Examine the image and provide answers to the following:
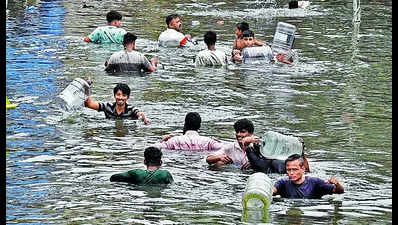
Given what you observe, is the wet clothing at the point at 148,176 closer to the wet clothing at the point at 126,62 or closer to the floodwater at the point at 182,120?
the floodwater at the point at 182,120

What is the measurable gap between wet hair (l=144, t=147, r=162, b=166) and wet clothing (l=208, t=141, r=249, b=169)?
4.53 feet

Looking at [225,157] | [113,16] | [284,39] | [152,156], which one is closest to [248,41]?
[284,39]

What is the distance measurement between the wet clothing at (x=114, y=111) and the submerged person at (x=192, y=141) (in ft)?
6.94

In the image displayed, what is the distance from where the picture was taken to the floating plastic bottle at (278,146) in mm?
13953

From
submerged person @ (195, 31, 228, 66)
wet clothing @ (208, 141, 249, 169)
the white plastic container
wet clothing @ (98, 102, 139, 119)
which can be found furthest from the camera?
the white plastic container

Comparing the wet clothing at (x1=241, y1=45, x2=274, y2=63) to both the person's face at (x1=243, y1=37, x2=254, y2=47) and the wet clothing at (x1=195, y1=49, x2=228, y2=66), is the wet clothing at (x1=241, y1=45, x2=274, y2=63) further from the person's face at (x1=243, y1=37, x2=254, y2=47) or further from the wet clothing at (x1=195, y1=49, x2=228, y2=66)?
the wet clothing at (x1=195, y1=49, x2=228, y2=66)

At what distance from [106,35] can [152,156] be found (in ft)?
45.4

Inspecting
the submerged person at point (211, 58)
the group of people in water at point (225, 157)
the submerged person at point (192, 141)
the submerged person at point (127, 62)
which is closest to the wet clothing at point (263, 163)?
the group of people in water at point (225, 157)

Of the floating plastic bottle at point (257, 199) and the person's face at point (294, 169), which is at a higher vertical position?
the person's face at point (294, 169)

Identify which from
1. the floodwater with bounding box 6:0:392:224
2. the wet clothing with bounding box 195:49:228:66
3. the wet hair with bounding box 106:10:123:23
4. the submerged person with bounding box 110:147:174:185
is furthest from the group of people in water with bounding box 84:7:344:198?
the wet hair with bounding box 106:10:123:23

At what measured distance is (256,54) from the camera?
78.8ft

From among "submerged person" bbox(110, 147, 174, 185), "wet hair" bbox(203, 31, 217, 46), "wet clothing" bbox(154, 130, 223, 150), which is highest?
"wet hair" bbox(203, 31, 217, 46)

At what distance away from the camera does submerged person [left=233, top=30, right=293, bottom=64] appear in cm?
2388

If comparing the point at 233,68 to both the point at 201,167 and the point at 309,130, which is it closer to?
the point at 309,130
